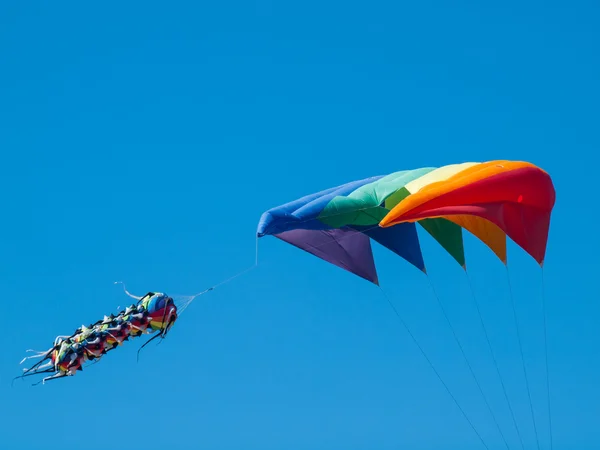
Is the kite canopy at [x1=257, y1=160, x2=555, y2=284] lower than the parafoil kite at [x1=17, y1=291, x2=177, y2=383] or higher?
higher

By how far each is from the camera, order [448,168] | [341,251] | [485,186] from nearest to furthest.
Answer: [485,186]
[448,168]
[341,251]

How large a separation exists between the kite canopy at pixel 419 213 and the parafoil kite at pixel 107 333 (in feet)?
13.3

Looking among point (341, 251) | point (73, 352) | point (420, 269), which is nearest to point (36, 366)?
point (73, 352)

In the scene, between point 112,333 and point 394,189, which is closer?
point 112,333

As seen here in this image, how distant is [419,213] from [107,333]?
9624 millimetres

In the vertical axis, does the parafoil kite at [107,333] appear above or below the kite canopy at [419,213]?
below

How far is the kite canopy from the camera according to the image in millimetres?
29328

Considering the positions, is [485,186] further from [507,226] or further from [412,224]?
[412,224]

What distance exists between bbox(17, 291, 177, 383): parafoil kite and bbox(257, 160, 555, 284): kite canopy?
4.07m

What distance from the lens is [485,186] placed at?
98.1 feet

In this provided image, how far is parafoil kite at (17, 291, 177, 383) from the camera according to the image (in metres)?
25.8

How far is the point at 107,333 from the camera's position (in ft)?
85.8

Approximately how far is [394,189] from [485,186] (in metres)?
3.04

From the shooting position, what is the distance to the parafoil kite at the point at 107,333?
1016 inches
